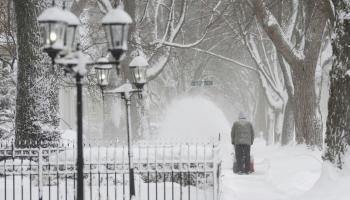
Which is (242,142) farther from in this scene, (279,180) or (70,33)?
(70,33)

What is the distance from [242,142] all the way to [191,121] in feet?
103

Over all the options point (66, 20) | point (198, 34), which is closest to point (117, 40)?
point (66, 20)

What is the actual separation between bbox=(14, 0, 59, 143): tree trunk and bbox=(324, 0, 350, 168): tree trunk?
19.1ft

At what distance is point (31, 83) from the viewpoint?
13641mm

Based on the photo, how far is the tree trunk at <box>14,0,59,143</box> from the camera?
537 inches

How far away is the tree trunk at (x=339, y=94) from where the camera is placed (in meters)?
10.8

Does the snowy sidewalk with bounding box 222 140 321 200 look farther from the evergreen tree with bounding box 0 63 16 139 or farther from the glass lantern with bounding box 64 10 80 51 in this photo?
the evergreen tree with bounding box 0 63 16 139

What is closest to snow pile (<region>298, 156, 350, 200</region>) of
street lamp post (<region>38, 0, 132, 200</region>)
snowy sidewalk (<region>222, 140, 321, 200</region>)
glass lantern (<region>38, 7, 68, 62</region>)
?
snowy sidewalk (<region>222, 140, 321, 200</region>)

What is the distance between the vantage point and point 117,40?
7535mm

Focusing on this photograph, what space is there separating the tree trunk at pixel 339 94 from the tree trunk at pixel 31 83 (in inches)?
229

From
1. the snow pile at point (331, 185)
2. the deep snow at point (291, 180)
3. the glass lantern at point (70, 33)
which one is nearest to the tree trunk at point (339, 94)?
the snow pile at point (331, 185)

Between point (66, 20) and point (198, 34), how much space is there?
82.5 feet

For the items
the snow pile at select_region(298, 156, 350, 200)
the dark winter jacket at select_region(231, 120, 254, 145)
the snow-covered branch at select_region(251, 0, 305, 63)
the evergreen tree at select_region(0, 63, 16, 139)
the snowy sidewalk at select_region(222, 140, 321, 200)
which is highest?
the snow-covered branch at select_region(251, 0, 305, 63)

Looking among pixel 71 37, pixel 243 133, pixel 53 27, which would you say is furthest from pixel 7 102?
pixel 53 27
